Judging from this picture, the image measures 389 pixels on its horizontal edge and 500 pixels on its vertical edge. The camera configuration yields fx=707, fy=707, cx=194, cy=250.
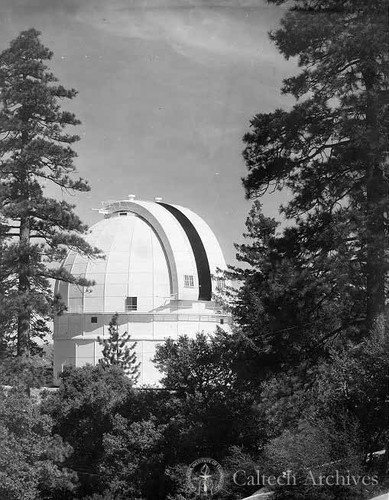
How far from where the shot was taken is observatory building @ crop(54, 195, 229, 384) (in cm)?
2814

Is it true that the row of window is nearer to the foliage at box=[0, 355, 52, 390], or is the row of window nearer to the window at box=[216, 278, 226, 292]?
the window at box=[216, 278, 226, 292]

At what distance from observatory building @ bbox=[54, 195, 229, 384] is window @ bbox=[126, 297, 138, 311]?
41 millimetres

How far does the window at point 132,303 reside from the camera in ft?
95.1

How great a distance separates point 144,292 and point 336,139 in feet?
61.9

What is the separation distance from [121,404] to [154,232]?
1359 centimetres

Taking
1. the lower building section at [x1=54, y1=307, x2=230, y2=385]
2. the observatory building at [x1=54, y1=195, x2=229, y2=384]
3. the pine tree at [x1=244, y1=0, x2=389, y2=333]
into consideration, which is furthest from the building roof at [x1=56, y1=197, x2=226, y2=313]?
the pine tree at [x1=244, y1=0, x2=389, y2=333]

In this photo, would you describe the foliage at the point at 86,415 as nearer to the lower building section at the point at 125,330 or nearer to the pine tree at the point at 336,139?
the pine tree at the point at 336,139

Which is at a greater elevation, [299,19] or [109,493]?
[299,19]

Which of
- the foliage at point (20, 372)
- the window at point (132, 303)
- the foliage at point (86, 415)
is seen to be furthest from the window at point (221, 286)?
the foliage at point (20, 372)

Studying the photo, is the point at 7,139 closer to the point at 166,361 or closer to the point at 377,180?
the point at 166,361

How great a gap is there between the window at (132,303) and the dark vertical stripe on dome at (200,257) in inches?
107

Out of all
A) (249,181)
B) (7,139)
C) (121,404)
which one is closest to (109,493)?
(121,404)

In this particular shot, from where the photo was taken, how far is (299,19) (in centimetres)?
1048

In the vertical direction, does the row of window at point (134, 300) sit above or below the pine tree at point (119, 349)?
above
